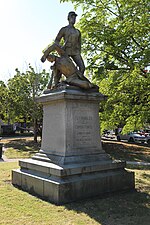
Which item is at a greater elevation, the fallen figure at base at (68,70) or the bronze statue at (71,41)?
the bronze statue at (71,41)

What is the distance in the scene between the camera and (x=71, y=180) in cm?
606

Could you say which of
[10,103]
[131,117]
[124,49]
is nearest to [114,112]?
[131,117]

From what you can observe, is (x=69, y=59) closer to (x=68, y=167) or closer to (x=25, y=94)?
(x=68, y=167)

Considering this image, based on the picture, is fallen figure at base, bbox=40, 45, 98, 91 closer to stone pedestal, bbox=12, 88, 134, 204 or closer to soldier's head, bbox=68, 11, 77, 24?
stone pedestal, bbox=12, 88, 134, 204

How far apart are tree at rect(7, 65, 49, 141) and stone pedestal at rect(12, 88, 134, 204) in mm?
16559

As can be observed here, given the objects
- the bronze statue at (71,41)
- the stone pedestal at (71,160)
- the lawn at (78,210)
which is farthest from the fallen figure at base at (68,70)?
the lawn at (78,210)

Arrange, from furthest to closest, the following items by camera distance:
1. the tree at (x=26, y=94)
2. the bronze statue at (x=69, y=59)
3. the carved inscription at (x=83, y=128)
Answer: the tree at (x=26, y=94), the bronze statue at (x=69, y=59), the carved inscription at (x=83, y=128)

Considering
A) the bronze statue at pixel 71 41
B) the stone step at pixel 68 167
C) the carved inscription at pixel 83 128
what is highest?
the bronze statue at pixel 71 41

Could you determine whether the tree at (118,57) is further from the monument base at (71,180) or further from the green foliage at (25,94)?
the green foliage at (25,94)

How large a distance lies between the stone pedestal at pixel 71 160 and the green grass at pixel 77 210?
11.4 inches

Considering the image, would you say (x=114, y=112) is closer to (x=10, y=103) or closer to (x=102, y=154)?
(x=102, y=154)

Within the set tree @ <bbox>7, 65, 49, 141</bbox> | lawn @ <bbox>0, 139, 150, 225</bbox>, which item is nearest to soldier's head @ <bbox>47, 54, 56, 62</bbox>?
lawn @ <bbox>0, 139, 150, 225</bbox>

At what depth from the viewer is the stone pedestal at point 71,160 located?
6078mm

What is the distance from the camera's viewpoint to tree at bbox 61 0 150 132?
1207 cm
